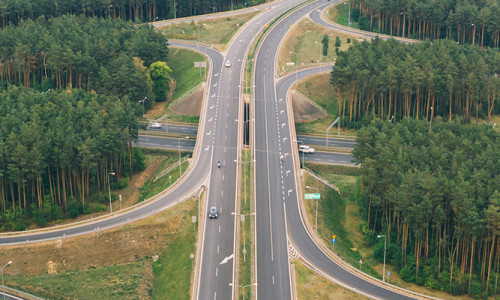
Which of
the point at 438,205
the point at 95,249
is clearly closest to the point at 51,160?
the point at 95,249

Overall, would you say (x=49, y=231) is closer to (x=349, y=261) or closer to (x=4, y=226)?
(x=4, y=226)

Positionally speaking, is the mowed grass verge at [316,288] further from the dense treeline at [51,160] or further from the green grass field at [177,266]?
the dense treeline at [51,160]

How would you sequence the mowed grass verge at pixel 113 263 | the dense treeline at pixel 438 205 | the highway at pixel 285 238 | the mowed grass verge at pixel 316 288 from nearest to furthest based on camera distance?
the mowed grass verge at pixel 316 288
the highway at pixel 285 238
the mowed grass verge at pixel 113 263
the dense treeline at pixel 438 205

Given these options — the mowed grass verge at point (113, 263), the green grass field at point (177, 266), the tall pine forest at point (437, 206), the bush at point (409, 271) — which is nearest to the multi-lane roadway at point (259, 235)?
the green grass field at point (177, 266)

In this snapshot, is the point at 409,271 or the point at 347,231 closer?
the point at 409,271

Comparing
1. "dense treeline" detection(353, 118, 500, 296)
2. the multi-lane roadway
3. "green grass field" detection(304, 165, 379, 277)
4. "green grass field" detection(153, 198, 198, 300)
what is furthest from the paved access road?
"dense treeline" detection(353, 118, 500, 296)

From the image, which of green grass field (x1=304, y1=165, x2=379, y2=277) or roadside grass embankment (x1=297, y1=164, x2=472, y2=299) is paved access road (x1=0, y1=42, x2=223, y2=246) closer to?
roadside grass embankment (x1=297, y1=164, x2=472, y2=299)

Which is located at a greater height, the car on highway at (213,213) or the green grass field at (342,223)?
the car on highway at (213,213)

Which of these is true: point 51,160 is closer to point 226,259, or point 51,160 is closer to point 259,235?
point 226,259

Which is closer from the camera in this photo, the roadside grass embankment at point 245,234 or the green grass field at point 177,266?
the roadside grass embankment at point 245,234
